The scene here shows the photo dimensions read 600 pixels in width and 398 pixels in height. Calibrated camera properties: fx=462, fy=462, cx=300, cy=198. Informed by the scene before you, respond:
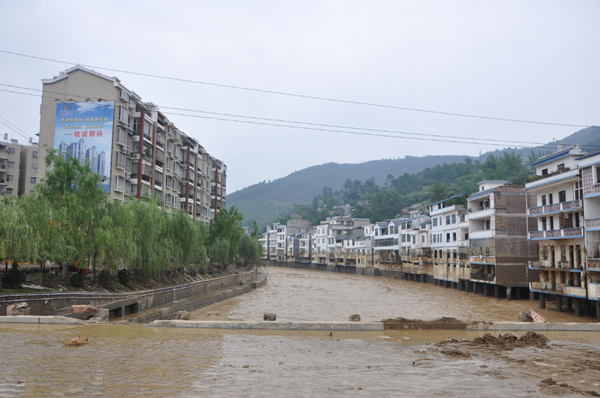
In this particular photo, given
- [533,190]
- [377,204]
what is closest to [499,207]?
[533,190]

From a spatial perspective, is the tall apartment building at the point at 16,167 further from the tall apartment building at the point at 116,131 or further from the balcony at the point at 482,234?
the balcony at the point at 482,234

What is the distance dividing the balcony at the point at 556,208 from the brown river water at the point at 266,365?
743 inches

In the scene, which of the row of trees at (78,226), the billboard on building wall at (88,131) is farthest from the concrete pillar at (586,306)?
the billboard on building wall at (88,131)

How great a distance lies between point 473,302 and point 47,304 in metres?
34.8

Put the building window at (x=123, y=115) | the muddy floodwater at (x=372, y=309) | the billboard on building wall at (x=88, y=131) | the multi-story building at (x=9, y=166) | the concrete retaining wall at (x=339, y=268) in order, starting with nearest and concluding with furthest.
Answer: the muddy floodwater at (x=372, y=309) → the billboard on building wall at (x=88, y=131) → the building window at (x=123, y=115) → the multi-story building at (x=9, y=166) → the concrete retaining wall at (x=339, y=268)

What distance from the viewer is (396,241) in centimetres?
8350

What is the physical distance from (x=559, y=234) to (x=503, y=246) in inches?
470

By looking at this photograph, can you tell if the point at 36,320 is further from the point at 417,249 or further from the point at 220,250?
the point at 417,249

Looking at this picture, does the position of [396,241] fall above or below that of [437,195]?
below

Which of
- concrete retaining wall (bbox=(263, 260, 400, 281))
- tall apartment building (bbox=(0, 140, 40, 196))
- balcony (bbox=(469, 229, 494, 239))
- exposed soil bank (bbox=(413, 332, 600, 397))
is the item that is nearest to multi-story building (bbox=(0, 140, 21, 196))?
tall apartment building (bbox=(0, 140, 40, 196))

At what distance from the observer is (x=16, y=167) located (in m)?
75.1

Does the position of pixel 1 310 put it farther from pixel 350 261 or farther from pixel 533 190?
pixel 350 261

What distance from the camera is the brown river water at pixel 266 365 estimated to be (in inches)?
333

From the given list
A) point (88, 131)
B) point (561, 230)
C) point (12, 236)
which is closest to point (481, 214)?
point (561, 230)
